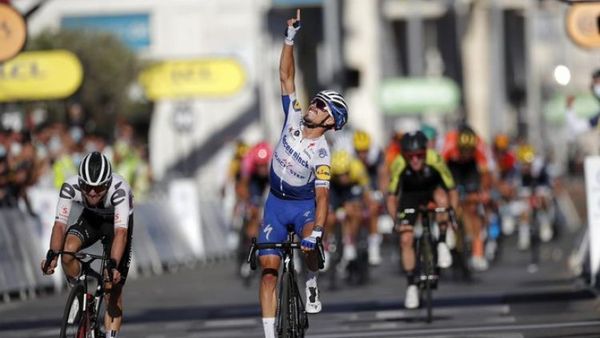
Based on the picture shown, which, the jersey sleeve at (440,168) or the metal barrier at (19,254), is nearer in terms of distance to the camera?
the jersey sleeve at (440,168)

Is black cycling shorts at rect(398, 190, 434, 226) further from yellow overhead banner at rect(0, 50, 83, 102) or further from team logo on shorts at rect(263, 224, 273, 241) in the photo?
yellow overhead banner at rect(0, 50, 83, 102)

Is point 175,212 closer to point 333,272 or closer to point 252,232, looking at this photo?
point 252,232

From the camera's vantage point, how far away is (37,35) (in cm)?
4691

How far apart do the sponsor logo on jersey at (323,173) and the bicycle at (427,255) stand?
397 cm

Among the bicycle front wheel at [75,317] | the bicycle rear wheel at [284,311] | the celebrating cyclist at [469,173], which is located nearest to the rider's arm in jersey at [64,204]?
the bicycle front wheel at [75,317]

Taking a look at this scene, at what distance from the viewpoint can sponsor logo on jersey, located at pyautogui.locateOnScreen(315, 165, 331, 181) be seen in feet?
43.5

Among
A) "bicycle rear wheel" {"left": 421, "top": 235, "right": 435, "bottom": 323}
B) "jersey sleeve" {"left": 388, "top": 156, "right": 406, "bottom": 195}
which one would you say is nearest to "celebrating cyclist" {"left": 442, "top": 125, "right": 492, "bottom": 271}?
"jersey sleeve" {"left": 388, "top": 156, "right": 406, "bottom": 195}

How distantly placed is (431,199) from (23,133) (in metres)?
8.79

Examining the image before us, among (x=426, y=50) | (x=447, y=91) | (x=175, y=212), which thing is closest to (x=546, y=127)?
(x=426, y=50)

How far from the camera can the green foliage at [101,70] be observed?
47.6m

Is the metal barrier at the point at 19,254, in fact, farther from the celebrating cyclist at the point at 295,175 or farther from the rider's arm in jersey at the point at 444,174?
the celebrating cyclist at the point at 295,175

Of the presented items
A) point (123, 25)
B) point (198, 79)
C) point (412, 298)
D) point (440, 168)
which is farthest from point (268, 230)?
point (123, 25)

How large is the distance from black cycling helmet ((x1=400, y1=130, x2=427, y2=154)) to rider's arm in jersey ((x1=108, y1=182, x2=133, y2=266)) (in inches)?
184

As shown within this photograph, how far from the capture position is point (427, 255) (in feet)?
57.5
